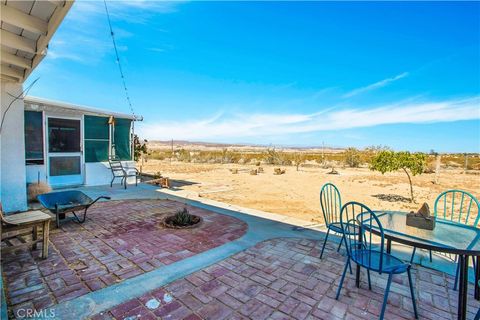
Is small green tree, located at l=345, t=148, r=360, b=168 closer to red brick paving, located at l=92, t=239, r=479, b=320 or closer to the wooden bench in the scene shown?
red brick paving, located at l=92, t=239, r=479, b=320

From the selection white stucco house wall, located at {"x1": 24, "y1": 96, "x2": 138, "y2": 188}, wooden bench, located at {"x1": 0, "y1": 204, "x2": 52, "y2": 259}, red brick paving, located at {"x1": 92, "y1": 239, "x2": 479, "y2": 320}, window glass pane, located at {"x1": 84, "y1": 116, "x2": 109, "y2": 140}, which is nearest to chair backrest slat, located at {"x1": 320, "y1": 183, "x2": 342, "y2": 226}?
red brick paving, located at {"x1": 92, "y1": 239, "x2": 479, "y2": 320}

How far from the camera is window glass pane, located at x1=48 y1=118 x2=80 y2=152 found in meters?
6.85

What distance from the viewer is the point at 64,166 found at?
7160 mm

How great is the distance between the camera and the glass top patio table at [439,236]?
1786 mm

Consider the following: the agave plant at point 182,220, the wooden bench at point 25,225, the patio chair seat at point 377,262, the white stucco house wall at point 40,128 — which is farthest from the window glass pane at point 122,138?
the patio chair seat at point 377,262

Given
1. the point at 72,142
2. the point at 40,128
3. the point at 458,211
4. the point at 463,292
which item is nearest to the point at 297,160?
the point at 458,211

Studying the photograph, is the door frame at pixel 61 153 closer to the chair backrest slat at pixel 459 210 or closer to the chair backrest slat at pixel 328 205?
the chair backrest slat at pixel 328 205

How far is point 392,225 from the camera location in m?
2.33

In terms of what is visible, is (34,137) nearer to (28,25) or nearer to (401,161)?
(28,25)

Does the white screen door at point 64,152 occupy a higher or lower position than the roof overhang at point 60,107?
lower

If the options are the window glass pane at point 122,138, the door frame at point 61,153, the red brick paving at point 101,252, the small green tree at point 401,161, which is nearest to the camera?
the red brick paving at point 101,252

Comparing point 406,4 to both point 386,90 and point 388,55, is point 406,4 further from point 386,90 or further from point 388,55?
point 386,90

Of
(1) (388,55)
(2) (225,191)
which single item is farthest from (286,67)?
(2) (225,191)

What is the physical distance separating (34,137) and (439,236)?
866cm
